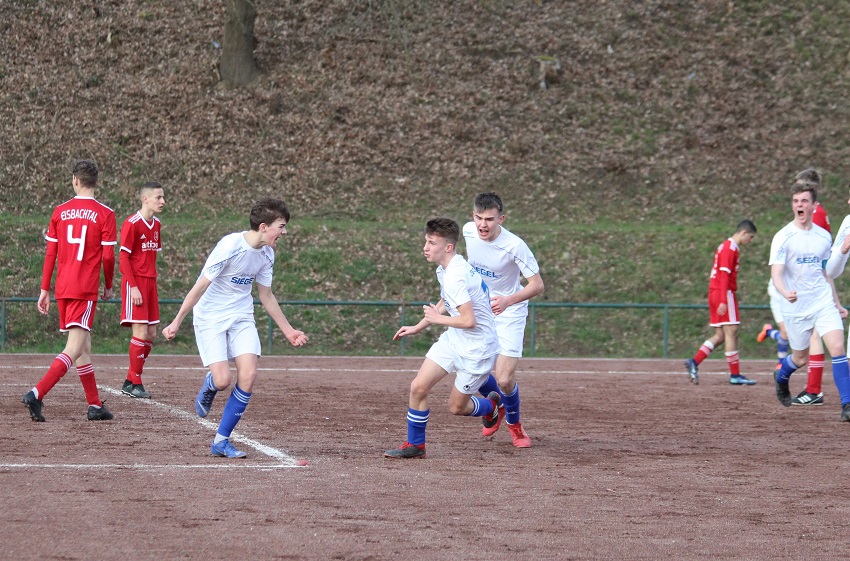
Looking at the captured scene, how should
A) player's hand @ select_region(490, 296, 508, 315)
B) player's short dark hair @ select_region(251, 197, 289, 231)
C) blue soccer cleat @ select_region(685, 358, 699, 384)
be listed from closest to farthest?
1. player's short dark hair @ select_region(251, 197, 289, 231)
2. player's hand @ select_region(490, 296, 508, 315)
3. blue soccer cleat @ select_region(685, 358, 699, 384)

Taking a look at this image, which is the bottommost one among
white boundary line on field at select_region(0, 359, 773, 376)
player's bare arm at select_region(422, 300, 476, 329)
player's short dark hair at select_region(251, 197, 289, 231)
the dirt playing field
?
the dirt playing field

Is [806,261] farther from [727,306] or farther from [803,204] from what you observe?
[727,306]

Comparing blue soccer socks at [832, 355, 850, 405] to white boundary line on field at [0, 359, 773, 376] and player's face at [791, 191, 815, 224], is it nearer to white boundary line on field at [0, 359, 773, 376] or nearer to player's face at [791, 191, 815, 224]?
player's face at [791, 191, 815, 224]

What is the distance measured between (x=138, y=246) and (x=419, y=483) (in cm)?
588

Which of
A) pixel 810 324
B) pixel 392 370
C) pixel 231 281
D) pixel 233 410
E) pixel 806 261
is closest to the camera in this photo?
pixel 233 410

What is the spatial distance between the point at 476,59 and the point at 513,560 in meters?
24.5

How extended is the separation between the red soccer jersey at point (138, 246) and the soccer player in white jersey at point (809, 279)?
647 cm

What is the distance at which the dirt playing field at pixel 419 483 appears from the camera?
5605mm

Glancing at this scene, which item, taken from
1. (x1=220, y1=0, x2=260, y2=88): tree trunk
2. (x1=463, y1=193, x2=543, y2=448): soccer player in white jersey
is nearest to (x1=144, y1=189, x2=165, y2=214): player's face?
(x1=463, y1=193, x2=543, y2=448): soccer player in white jersey

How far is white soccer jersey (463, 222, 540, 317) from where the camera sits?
911 cm

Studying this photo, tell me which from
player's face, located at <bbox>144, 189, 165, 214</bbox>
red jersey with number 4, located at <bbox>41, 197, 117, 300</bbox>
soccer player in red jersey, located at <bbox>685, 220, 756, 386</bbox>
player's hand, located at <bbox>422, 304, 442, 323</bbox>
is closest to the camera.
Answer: player's hand, located at <bbox>422, 304, 442, 323</bbox>

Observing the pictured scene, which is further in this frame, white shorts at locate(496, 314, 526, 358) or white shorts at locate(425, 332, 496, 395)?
white shorts at locate(496, 314, 526, 358)

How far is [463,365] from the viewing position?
27.0 feet

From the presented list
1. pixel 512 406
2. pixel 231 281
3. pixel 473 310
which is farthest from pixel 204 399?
pixel 473 310
